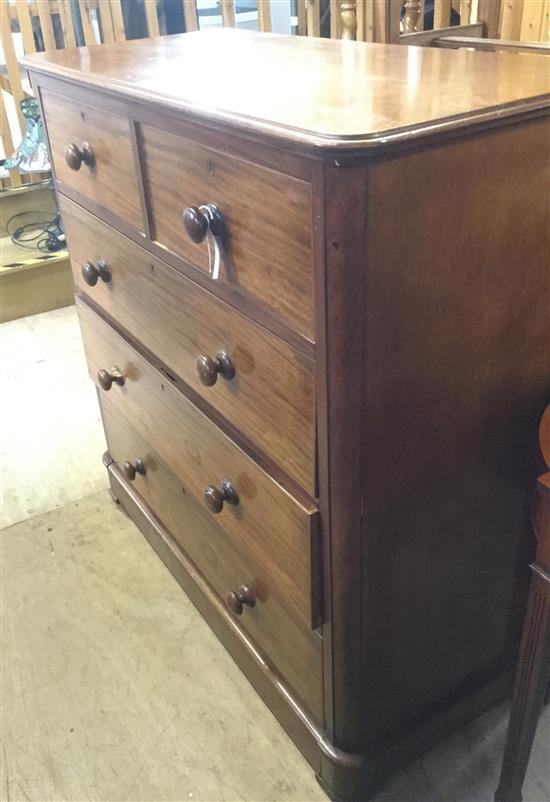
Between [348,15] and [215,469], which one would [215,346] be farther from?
[348,15]

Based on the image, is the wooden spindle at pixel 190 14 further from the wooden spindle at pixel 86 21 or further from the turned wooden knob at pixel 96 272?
the turned wooden knob at pixel 96 272

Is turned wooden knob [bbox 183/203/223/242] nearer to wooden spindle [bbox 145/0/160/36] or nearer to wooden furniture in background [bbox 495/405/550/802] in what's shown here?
wooden furniture in background [bbox 495/405/550/802]

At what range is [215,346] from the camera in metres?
0.95

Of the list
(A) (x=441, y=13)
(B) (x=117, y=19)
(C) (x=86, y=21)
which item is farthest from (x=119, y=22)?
(A) (x=441, y=13)

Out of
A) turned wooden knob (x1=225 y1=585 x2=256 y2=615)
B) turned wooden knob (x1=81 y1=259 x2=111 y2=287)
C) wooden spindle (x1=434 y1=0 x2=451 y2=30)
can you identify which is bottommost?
turned wooden knob (x1=225 y1=585 x2=256 y2=615)

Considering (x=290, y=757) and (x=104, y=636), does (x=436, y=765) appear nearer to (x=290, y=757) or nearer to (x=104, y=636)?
(x=290, y=757)

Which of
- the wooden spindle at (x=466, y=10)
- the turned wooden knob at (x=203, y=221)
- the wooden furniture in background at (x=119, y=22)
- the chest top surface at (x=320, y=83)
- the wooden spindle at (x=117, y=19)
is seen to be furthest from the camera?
the wooden spindle at (x=117, y=19)

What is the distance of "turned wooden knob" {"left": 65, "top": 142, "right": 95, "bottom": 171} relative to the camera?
3.65 feet

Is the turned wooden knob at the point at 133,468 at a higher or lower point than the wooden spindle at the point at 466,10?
lower

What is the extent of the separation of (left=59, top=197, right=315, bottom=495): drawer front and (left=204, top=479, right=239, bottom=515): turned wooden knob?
4.2 inches

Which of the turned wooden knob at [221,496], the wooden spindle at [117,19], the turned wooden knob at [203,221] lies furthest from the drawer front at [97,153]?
the wooden spindle at [117,19]

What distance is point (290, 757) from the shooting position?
3.78 feet

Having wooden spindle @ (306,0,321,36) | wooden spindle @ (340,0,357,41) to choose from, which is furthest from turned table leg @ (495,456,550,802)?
wooden spindle @ (306,0,321,36)

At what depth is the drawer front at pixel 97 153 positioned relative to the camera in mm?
1014
